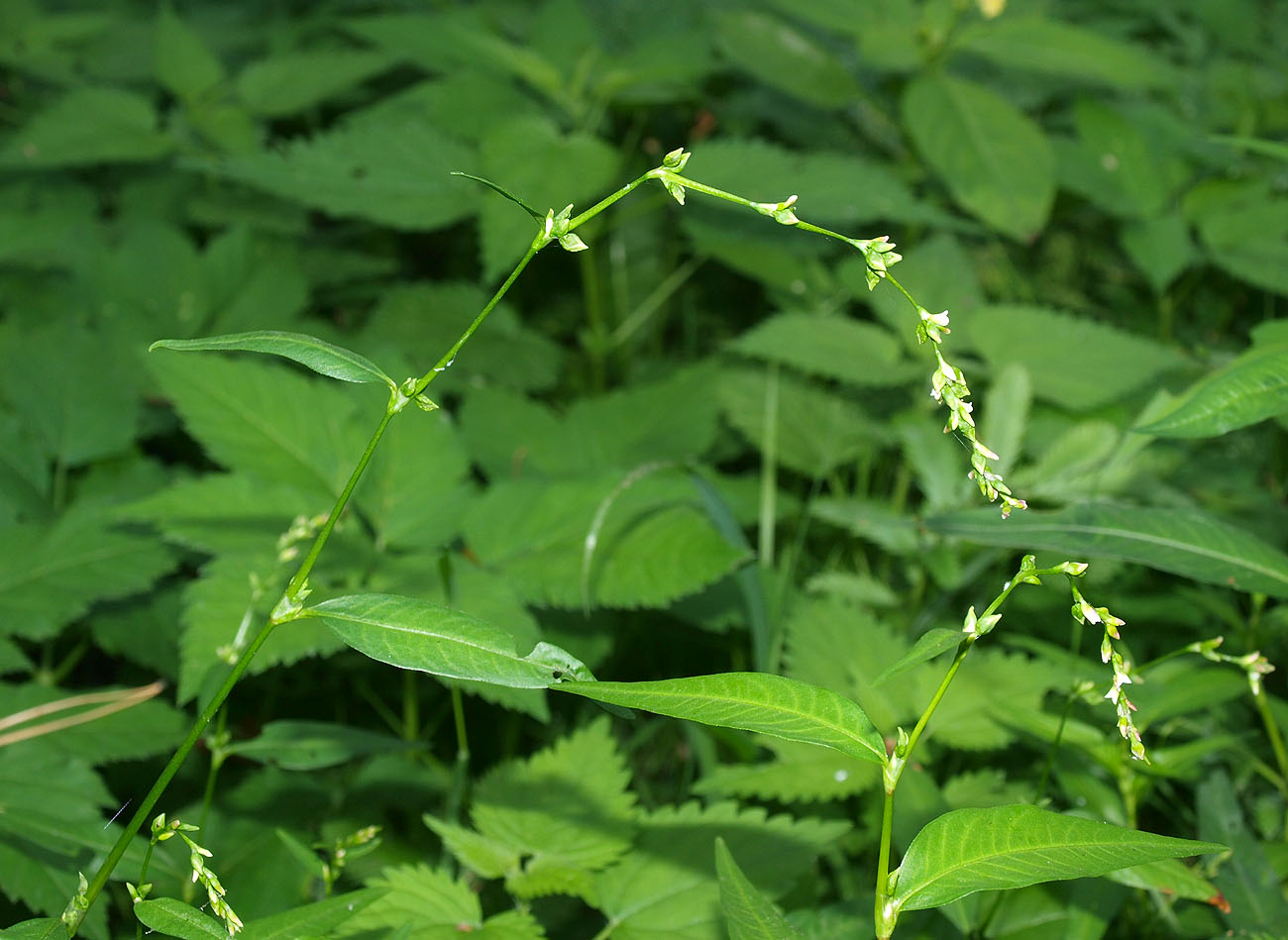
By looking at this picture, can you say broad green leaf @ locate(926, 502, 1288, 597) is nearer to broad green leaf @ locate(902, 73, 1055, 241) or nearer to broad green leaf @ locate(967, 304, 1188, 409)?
broad green leaf @ locate(967, 304, 1188, 409)

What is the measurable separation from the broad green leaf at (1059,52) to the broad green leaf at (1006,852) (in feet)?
6.80

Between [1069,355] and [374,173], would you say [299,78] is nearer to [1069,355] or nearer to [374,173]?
[374,173]

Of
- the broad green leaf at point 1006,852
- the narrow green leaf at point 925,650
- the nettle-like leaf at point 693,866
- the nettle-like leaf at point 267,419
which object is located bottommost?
the nettle-like leaf at point 693,866

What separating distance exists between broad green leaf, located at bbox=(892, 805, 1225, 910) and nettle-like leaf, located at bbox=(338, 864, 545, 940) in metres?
0.47

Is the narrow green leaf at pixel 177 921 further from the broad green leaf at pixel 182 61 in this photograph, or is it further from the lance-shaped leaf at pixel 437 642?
the broad green leaf at pixel 182 61

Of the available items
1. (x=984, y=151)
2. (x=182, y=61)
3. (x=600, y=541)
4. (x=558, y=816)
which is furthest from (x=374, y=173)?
(x=558, y=816)

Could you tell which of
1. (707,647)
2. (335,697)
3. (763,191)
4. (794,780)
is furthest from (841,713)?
(763,191)

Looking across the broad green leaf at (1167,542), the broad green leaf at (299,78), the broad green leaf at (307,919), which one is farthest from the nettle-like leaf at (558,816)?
the broad green leaf at (299,78)

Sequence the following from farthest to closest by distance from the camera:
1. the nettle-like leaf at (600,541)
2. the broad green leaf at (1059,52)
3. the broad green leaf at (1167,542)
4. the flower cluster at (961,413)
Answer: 1. the broad green leaf at (1059,52)
2. the nettle-like leaf at (600,541)
3. the broad green leaf at (1167,542)
4. the flower cluster at (961,413)

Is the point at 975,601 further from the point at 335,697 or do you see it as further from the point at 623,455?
the point at 335,697

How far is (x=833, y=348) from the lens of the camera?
7.06 ft

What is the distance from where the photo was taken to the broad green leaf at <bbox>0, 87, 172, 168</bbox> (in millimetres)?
2465

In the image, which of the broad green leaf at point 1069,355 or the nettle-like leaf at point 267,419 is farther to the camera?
the broad green leaf at point 1069,355

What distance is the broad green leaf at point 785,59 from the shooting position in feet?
8.61
